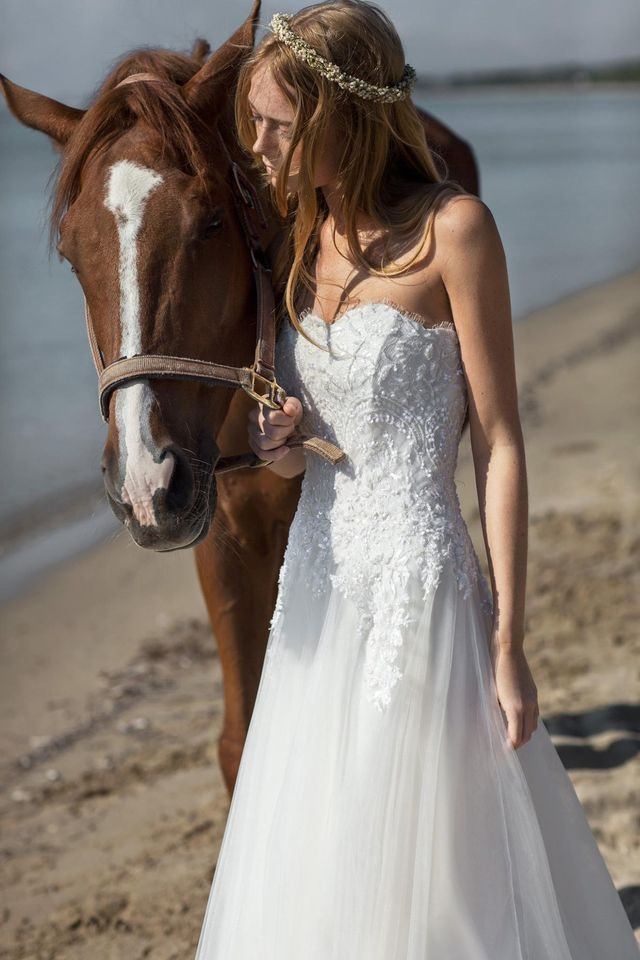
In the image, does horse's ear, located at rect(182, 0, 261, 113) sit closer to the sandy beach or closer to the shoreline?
the sandy beach

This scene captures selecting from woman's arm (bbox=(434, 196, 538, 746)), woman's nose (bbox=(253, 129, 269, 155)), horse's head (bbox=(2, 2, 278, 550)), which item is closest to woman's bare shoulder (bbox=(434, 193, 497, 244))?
woman's arm (bbox=(434, 196, 538, 746))

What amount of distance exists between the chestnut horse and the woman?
159 mm

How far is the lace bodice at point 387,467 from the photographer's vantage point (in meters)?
1.81

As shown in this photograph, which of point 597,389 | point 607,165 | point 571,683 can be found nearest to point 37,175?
point 607,165

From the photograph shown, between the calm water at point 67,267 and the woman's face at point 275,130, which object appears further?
the calm water at point 67,267

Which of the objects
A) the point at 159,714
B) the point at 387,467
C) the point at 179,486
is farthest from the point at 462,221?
the point at 159,714

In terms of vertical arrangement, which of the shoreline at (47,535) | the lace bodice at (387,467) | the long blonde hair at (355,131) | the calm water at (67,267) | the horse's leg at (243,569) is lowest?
the calm water at (67,267)

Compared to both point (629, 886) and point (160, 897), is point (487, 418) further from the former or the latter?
point (160, 897)

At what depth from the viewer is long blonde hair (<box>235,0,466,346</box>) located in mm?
1819

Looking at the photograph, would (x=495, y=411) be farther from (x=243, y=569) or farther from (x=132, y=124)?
(x=243, y=569)

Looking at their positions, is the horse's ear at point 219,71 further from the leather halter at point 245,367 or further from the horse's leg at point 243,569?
the horse's leg at point 243,569

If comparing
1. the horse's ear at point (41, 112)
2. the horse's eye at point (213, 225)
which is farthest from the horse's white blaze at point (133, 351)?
the horse's ear at point (41, 112)

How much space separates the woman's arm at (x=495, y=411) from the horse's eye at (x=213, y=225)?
1.46ft

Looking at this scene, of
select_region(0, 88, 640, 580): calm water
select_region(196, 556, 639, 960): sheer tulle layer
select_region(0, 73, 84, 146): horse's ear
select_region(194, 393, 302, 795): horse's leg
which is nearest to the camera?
select_region(196, 556, 639, 960): sheer tulle layer
